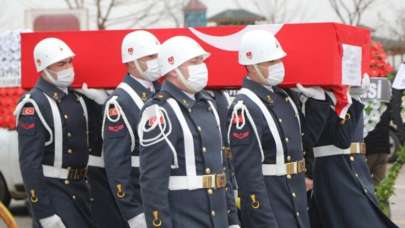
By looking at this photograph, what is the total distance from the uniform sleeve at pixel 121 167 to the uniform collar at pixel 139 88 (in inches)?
12.9

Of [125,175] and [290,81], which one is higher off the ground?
[290,81]

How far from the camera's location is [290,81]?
330 inches

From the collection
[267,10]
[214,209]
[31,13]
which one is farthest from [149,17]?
[214,209]

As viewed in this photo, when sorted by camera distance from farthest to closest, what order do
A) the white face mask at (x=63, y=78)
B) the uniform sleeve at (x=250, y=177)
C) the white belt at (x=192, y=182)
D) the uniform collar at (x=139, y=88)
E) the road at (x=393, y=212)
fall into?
1. the road at (x=393, y=212)
2. the white face mask at (x=63, y=78)
3. the uniform collar at (x=139, y=88)
4. the uniform sleeve at (x=250, y=177)
5. the white belt at (x=192, y=182)

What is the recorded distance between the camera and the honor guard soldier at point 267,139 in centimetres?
784

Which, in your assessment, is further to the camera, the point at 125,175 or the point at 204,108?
the point at 125,175

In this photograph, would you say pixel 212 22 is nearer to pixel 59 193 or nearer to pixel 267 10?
pixel 267 10

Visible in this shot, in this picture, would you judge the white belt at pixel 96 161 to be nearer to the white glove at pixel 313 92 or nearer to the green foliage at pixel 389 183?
the white glove at pixel 313 92

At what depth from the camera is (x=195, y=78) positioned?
23.8 ft

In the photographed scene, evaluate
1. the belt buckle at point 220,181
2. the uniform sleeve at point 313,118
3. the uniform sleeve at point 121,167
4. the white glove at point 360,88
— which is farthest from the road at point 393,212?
the belt buckle at point 220,181

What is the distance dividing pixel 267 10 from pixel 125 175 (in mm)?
33564

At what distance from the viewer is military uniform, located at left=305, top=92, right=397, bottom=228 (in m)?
8.99

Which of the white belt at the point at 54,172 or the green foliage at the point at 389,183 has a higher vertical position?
the white belt at the point at 54,172

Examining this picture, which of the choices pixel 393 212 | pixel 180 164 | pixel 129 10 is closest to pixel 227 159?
pixel 180 164
